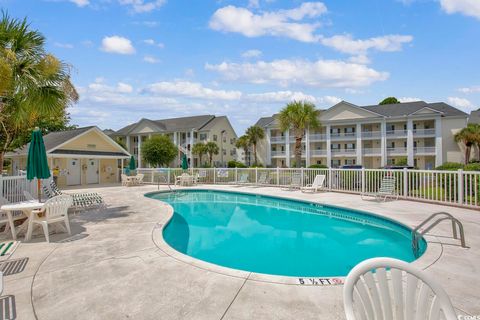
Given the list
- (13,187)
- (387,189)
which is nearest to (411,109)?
(387,189)

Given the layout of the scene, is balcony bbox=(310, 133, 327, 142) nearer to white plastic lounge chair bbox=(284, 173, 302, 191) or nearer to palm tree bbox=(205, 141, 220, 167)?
palm tree bbox=(205, 141, 220, 167)

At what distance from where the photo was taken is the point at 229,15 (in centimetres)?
1036

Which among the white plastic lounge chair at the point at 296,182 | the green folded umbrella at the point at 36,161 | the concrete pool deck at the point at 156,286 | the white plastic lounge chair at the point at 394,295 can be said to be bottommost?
the concrete pool deck at the point at 156,286

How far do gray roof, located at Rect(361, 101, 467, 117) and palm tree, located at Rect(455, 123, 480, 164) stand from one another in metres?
2.11

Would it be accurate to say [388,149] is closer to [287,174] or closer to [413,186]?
[287,174]

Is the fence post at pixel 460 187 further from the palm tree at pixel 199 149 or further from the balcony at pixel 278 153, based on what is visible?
the palm tree at pixel 199 149

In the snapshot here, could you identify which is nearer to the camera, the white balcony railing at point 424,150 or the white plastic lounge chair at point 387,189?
the white plastic lounge chair at point 387,189

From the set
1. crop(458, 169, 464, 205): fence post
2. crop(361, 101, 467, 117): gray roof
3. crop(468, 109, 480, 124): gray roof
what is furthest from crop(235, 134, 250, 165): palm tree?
crop(458, 169, 464, 205): fence post

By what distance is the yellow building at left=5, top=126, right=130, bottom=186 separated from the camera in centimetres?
1845

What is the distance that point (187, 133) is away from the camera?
42.5 meters

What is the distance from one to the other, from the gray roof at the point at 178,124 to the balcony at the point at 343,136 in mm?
19623

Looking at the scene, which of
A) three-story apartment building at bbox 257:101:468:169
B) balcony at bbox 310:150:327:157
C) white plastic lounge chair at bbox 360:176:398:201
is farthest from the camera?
balcony at bbox 310:150:327:157

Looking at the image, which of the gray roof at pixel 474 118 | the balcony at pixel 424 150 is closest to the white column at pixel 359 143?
the balcony at pixel 424 150

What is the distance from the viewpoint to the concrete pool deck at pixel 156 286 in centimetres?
291
